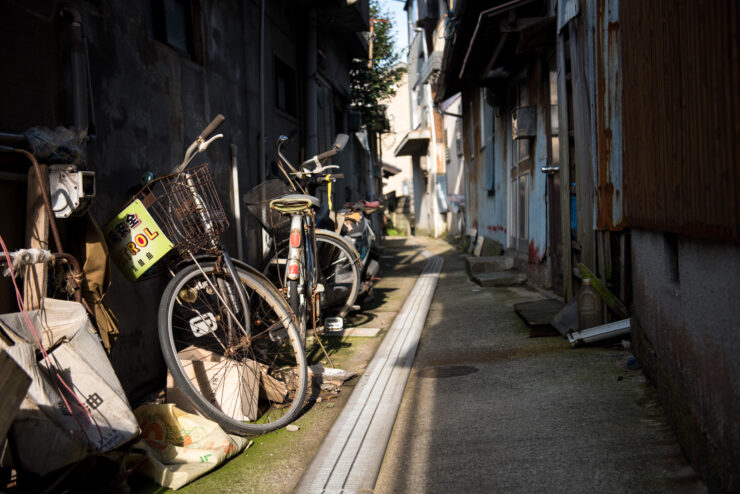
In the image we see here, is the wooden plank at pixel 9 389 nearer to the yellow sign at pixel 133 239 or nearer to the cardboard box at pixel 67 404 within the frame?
the cardboard box at pixel 67 404

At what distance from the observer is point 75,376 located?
98.7 inches

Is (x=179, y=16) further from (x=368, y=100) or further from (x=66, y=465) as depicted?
(x=368, y=100)

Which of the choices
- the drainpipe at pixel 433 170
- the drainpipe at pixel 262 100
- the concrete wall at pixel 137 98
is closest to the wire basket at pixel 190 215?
the concrete wall at pixel 137 98

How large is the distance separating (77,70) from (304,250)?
7.45 ft

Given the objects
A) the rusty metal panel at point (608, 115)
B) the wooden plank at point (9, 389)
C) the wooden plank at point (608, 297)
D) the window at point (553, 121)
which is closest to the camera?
the wooden plank at point (9, 389)

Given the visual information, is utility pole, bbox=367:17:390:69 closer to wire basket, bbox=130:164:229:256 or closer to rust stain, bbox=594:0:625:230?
rust stain, bbox=594:0:625:230

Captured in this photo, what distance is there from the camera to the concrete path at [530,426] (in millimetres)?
2707

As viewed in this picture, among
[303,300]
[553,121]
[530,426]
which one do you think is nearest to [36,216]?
[303,300]

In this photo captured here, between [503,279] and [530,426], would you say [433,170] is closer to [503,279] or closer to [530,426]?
[503,279]

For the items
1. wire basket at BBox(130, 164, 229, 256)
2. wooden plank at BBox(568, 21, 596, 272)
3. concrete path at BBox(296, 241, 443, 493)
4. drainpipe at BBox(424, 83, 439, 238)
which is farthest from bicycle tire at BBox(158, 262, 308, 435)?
drainpipe at BBox(424, 83, 439, 238)

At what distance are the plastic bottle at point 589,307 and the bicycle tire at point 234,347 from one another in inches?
102

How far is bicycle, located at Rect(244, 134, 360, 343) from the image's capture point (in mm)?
4824

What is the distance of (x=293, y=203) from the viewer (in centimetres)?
486

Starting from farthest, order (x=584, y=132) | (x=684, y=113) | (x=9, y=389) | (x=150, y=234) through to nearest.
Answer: (x=584, y=132) → (x=150, y=234) → (x=684, y=113) → (x=9, y=389)
